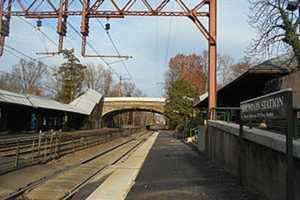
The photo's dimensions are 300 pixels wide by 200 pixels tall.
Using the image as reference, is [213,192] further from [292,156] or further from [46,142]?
[46,142]

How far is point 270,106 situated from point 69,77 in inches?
3294

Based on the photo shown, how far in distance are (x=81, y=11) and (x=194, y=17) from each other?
6501mm

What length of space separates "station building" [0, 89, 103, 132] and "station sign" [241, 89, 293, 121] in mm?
26811

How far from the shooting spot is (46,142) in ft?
67.7

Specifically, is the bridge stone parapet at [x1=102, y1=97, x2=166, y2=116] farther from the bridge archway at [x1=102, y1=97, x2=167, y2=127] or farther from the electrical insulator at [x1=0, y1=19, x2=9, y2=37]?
the electrical insulator at [x1=0, y1=19, x2=9, y2=37]

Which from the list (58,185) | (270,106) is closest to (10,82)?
(58,185)

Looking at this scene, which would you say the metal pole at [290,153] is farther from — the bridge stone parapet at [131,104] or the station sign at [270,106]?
the bridge stone parapet at [131,104]

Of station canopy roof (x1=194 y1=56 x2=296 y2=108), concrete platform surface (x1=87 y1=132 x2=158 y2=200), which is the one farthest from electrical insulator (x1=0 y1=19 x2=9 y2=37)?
station canopy roof (x1=194 y1=56 x2=296 y2=108)

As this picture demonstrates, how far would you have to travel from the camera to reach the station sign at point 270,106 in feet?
25.4

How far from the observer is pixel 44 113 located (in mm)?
57438

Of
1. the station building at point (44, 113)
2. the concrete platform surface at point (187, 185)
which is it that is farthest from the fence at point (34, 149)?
the station building at point (44, 113)

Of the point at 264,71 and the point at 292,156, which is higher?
the point at 264,71

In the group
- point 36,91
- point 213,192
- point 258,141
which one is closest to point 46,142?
point 213,192

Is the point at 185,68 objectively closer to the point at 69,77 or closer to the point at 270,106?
the point at 69,77
